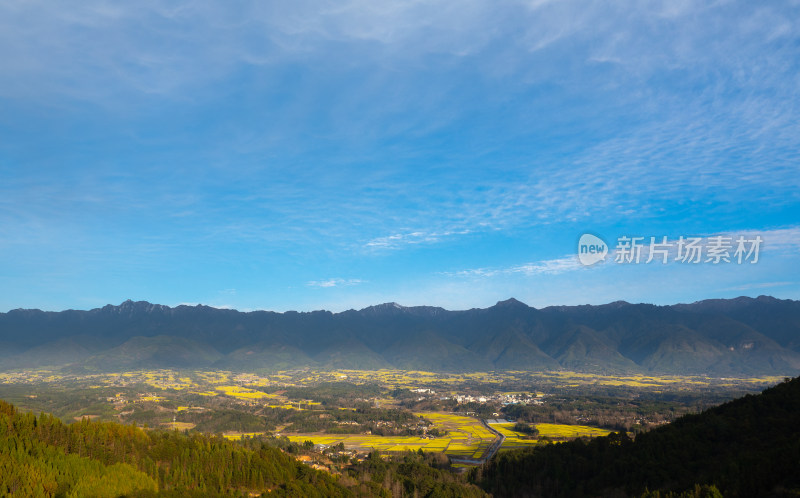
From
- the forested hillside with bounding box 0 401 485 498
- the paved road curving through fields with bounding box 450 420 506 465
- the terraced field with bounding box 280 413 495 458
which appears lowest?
the terraced field with bounding box 280 413 495 458

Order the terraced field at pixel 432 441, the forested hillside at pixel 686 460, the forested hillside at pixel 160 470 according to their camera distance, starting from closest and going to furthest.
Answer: the forested hillside at pixel 686 460 < the forested hillside at pixel 160 470 < the terraced field at pixel 432 441

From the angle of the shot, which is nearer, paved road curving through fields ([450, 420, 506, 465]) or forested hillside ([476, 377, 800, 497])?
forested hillside ([476, 377, 800, 497])

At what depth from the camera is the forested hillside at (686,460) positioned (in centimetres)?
6091

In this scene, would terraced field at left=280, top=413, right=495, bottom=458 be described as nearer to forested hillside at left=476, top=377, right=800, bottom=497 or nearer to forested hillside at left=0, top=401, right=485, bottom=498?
forested hillside at left=0, top=401, right=485, bottom=498

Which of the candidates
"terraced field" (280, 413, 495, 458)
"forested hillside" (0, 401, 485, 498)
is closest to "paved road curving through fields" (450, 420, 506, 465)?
"terraced field" (280, 413, 495, 458)

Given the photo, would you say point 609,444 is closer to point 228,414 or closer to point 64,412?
point 228,414

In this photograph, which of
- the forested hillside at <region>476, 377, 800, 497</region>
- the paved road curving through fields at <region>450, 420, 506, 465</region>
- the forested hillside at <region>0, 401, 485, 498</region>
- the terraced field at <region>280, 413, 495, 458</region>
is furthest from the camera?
the terraced field at <region>280, 413, 495, 458</region>

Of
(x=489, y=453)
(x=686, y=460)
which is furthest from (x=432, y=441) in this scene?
(x=686, y=460)

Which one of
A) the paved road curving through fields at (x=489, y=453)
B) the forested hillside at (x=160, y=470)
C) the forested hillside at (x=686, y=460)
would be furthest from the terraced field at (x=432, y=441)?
the forested hillside at (x=686, y=460)

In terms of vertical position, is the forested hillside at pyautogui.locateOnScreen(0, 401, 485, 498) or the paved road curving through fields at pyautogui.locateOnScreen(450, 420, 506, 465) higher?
the forested hillside at pyautogui.locateOnScreen(0, 401, 485, 498)

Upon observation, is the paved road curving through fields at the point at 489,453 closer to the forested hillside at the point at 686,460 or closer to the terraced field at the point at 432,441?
the terraced field at the point at 432,441

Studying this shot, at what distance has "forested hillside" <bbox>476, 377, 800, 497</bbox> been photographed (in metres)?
60.9

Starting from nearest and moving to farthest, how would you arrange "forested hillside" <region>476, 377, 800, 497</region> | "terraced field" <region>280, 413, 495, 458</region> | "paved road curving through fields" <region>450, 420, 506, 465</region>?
1. "forested hillside" <region>476, 377, 800, 497</region>
2. "paved road curving through fields" <region>450, 420, 506, 465</region>
3. "terraced field" <region>280, 413, 495, 458</region>

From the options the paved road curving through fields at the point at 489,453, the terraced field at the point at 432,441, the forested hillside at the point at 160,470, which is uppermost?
the forested hillside at the point at 160,470
